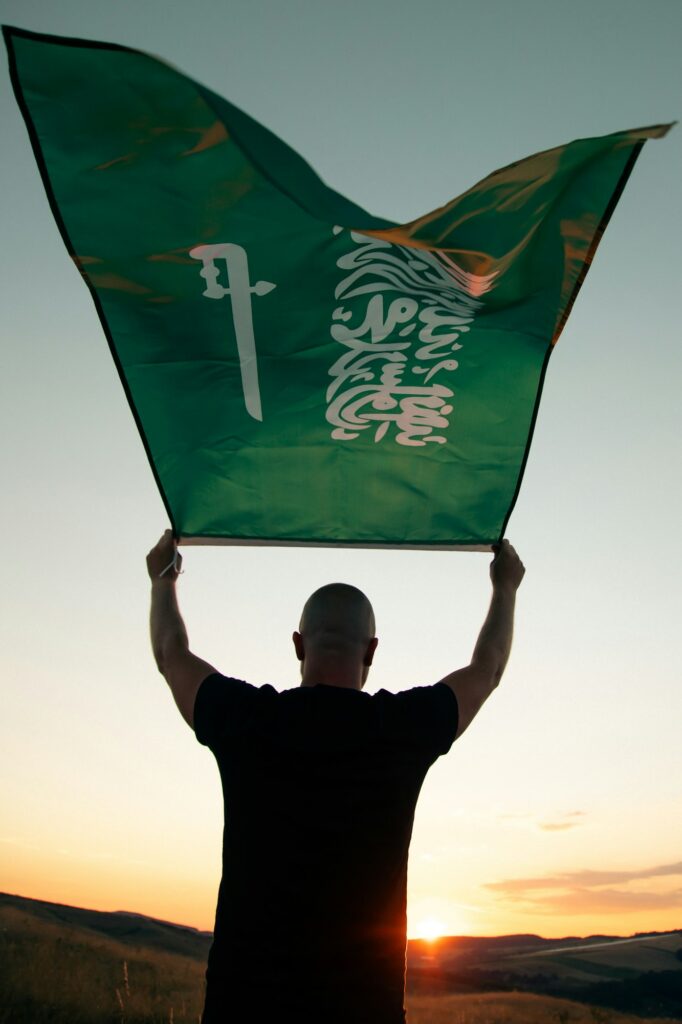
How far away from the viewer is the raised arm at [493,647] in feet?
11.6

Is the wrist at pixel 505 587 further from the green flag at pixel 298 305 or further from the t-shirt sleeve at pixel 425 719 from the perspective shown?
the t-shirt sleeve at pixel 425 719

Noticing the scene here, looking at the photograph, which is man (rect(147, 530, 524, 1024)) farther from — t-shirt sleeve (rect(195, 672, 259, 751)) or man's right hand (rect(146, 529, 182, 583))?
man's right hand (rect(146, 529, 182, 583))

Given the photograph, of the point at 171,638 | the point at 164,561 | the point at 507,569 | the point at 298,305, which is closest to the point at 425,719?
the point at 171,638

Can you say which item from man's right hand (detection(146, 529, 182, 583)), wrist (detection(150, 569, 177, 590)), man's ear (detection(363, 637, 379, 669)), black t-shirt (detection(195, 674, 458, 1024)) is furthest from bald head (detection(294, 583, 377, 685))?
man's right hand (detection(146, 529, 182, 583))

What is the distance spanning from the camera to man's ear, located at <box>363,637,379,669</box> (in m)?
3.69

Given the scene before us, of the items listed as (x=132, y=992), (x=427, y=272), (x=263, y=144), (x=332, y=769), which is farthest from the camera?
(x=132, y=992)

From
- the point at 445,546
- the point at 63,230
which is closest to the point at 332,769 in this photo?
the point at 445,546

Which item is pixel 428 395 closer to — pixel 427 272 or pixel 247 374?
pixel 427 272

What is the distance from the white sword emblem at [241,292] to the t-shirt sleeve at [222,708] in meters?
2.44

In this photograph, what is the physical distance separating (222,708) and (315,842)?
0.57 m

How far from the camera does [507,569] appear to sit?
15.7ft

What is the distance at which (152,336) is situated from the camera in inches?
211

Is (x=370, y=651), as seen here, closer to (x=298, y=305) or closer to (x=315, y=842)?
(x=315, y=842)

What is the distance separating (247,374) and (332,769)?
9.54 ft
